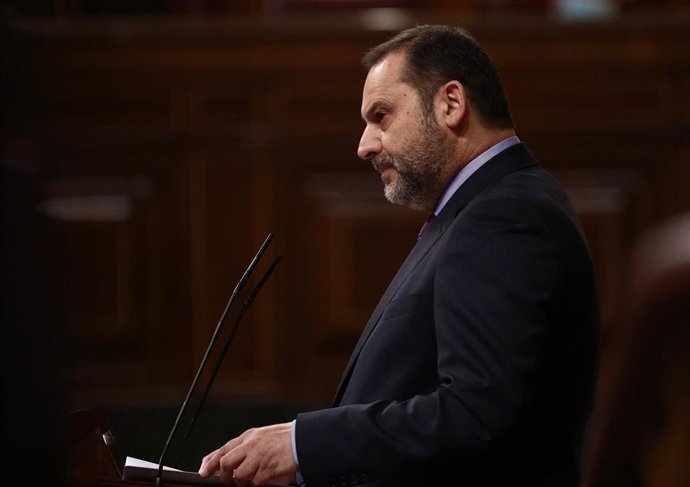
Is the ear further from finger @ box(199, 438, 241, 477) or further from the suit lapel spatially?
finger @ box(199, 438, 241, 477)

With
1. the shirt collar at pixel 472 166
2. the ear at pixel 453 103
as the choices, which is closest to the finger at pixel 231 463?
the shirt collar at pixel 472 166

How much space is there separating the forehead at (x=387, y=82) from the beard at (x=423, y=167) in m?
0.07

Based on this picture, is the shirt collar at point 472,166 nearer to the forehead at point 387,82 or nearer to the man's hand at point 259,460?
the forehead at point 387,82

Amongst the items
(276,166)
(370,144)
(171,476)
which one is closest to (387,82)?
(370,144)

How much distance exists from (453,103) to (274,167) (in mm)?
2401

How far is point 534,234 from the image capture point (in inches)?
62.6

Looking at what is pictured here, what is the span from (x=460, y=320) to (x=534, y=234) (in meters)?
0.16

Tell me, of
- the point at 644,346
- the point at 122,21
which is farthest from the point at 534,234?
the point at 122,21

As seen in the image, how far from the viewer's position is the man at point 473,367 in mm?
1511

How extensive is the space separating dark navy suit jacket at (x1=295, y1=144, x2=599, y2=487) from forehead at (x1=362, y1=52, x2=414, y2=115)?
0.88 ft

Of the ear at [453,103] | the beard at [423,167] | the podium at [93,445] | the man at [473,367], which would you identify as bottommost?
the podium at [93,445]

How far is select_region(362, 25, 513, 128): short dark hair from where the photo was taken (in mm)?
1849

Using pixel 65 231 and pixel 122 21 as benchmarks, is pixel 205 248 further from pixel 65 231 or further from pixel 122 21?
pixel 65 231

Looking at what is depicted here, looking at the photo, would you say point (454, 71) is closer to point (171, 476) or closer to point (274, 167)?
point (171, 476)
